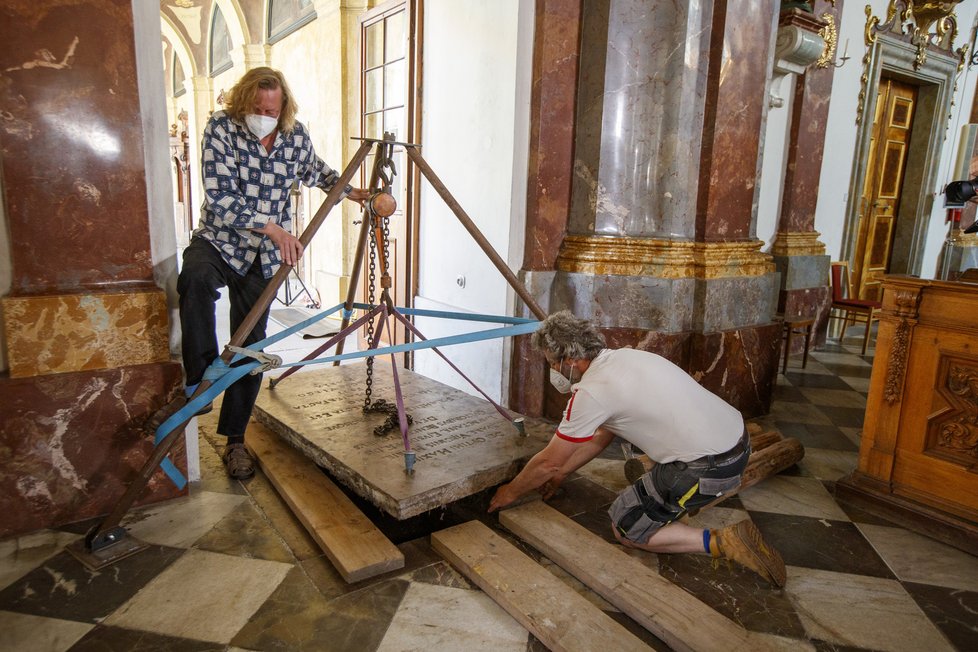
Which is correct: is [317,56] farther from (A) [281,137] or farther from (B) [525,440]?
(B) [525,440]

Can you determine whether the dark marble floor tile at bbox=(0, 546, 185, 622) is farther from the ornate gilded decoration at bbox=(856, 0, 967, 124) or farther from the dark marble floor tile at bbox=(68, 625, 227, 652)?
the ornate gilded decoration at bbox=(856, 0, 967, 124)

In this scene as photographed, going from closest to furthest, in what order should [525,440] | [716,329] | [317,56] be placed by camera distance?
1. [525,440]
2. [716,329]
3. [317,56]

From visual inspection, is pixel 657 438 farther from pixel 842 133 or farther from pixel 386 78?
pixel 842 133

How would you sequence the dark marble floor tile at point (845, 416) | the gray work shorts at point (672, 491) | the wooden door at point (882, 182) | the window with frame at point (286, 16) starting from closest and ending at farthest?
1. the gray work shorts at point (672, 491)
2. the dark marble floor tile at point (845, 416)
3. the wooden door at point (882, 182)
4. the window with frame at point (286, 16)

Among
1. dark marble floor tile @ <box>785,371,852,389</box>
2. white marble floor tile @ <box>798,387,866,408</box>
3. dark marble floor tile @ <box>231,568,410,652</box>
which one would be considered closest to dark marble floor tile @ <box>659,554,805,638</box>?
dark marble floor tile @ <box>231,568,410,652</box>

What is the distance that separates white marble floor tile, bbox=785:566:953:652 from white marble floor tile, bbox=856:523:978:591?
0.15 meters

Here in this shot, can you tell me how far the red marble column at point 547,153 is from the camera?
136 inches

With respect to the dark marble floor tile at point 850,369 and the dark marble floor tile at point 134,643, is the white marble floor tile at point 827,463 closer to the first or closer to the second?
the dark marble floor tile at point 850,369

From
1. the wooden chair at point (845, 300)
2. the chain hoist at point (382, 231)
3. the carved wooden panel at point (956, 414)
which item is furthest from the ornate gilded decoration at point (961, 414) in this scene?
the wooden chair at point (845, 300)

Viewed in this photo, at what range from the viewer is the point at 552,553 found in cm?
223

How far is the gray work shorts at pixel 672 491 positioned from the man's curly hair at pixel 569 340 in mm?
493

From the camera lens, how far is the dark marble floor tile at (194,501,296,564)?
87.7 inches

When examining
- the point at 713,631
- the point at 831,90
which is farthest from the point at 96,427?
the point at 831,90

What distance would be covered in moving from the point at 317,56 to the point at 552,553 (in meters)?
6.65
